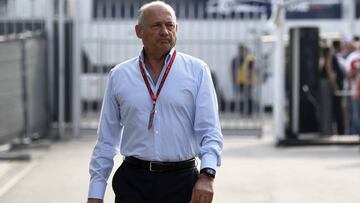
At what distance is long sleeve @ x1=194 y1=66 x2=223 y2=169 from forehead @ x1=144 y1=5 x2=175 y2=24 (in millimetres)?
311

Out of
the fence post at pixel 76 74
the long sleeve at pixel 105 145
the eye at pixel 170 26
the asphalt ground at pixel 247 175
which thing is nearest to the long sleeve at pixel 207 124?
the eye at pixel 170 26

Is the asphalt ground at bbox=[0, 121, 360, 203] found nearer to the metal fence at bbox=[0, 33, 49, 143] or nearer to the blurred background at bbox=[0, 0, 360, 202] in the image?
the blurred background at bbox=[0, 0, 360, 202]

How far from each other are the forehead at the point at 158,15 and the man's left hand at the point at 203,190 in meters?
0.76

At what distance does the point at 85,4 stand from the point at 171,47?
16.0 meters

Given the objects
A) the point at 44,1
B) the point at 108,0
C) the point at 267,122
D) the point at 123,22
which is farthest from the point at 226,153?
the point at 108,0

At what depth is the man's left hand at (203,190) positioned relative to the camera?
14.1 ft

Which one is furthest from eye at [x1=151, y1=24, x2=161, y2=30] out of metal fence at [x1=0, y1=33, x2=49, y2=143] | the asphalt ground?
metal fence at [x1=0, y1=33, x2=49, y2=143]

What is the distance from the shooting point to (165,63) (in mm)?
4531

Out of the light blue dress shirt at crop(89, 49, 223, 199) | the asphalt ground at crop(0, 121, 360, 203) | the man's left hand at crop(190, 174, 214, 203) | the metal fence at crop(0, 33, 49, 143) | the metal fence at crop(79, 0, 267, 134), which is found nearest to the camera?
the man's left hand at crop(190, 174, 214, 203)

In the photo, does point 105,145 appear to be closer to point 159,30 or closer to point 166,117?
point 166,117

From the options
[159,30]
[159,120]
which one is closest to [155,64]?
[159,30]

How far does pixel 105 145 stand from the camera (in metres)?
4.61

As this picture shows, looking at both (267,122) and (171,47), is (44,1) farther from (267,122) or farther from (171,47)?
(171,47)

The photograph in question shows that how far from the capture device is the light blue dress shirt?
4.43m
